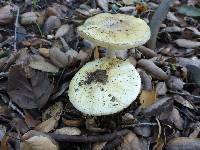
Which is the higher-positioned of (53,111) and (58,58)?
(58,58)

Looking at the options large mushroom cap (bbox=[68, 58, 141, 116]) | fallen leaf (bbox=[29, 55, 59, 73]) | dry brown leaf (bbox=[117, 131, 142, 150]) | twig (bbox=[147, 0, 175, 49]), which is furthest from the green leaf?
dry brown leaf (bbox=[117, 131, 142, 150])

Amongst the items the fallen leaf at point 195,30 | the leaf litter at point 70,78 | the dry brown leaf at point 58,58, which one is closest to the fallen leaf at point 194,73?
the leaf litter at point 70,78

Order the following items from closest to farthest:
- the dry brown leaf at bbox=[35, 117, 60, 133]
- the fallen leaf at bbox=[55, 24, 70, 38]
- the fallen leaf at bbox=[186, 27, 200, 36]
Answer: the dry brown leaf at bbox=[35, 117, 60, 133]
the fallen leaf at bbox=[55, 24, 70, 38]
the fallen leaf at bbox=[186, 27, 200, 36]

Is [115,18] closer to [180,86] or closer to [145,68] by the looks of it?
[145,68]

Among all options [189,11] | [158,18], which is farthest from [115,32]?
[189,11]

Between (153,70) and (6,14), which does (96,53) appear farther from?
(6,14)

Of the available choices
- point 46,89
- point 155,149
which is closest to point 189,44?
point 155,149

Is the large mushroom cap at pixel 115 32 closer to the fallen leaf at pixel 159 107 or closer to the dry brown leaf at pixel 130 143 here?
the fallen leaf at pixel 159 107

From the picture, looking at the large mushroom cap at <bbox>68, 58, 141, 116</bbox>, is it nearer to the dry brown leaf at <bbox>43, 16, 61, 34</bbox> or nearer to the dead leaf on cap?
the dead leaf on cap
